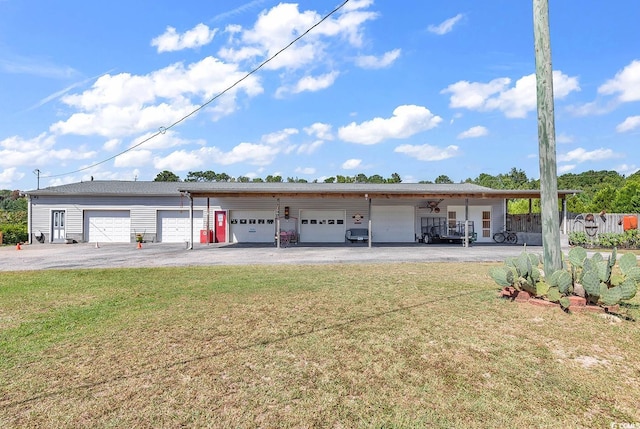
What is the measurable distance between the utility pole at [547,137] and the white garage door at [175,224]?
18043 millimetres

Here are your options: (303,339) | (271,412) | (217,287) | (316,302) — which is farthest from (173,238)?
(271,412)

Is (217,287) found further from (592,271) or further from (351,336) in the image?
(592,271)

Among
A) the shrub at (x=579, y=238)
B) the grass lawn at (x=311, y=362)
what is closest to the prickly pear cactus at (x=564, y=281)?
the grass lawn at (x=311, y=362)

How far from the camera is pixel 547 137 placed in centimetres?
596

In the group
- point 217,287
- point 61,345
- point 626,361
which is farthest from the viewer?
point 217,287

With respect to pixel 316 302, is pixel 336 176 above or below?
above

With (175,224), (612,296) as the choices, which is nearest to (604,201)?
(612,296)

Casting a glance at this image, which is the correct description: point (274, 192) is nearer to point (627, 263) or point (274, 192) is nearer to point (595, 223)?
point (627, 263)

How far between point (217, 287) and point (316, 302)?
101 inches

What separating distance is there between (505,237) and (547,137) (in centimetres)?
1623

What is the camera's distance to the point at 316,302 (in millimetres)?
6016

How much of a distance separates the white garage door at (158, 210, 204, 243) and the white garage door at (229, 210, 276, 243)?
192cm

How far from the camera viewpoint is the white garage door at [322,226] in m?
20.8

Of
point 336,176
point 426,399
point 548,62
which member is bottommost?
point 426,399
